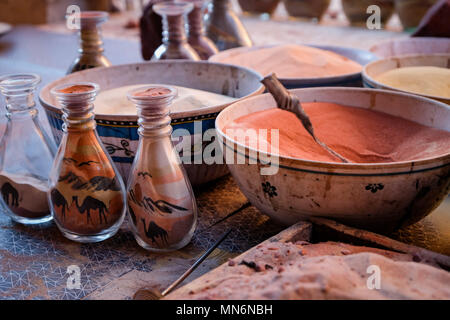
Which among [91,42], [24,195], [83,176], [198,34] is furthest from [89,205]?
[198,34]

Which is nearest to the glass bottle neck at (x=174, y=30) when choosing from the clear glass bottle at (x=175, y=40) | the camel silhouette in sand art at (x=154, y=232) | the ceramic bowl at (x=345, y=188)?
the clear glass bottle at (x=175, y=40)

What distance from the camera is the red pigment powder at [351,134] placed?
0.77m

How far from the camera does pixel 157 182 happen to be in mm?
680

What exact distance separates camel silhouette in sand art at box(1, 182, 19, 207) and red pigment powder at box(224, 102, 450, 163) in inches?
14.0

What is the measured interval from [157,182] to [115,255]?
139 mm

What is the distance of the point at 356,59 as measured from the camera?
134 centimetres

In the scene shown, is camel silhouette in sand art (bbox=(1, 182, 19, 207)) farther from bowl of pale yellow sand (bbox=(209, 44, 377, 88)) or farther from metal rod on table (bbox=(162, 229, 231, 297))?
bowl of pale yellow sand (bbox=(209, 44, 377, 88))

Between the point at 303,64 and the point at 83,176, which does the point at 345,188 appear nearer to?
the point at 83,176

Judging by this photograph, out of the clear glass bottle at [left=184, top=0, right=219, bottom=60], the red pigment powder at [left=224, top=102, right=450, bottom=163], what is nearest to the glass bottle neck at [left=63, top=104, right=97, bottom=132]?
the red pigment powder at [left=224, top=102, right=450, bottom=163]

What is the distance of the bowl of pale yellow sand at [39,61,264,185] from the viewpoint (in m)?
0.82

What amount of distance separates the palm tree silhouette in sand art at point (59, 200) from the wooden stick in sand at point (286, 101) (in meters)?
0.37
